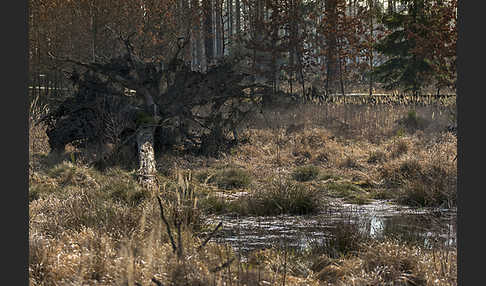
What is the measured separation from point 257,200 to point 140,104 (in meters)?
5.03

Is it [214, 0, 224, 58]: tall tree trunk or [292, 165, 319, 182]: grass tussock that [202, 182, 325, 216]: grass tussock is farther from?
[214, 0, 224, 58]: tall tree trunk

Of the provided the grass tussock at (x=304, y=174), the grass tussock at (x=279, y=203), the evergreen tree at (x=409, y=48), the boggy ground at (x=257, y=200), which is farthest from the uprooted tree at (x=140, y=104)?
the evergreen tree at (x=409, y=48)

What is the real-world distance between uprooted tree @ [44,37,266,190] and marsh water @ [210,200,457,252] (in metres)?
4.37

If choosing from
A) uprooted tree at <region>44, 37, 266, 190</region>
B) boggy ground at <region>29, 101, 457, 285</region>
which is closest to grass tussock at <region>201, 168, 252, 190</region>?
boggy ground at <region>29, 101, 457, 285</region>

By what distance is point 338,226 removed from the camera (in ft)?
19.7

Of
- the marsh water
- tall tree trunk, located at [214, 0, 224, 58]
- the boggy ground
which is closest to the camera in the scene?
the boggy ground

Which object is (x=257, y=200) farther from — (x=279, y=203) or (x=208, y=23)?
(x=208, y=23)

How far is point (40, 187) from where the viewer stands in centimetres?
937

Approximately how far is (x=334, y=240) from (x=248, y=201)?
2.64 meters

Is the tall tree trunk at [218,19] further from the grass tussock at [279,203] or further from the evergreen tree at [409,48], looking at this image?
the grass tussock at [279,203]

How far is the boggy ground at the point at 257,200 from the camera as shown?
4496 millimetres

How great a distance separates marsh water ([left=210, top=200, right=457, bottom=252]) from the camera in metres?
6.22

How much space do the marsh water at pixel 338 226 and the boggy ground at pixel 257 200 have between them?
0.27 meters

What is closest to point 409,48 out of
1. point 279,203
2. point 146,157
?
point 146,157
